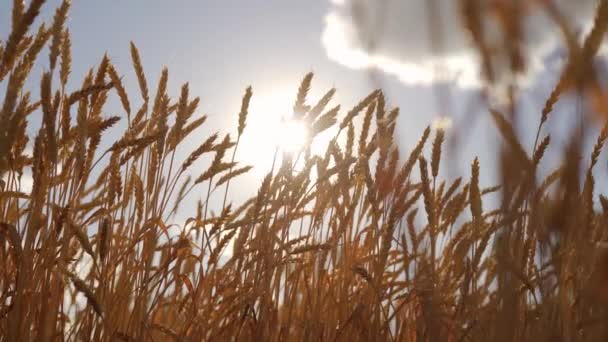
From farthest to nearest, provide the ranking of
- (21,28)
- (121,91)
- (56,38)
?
(121,91) < (56,38) < (21,28)

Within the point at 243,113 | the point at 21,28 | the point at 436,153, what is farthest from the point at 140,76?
the point at 436,153

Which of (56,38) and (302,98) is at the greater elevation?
(302,98)

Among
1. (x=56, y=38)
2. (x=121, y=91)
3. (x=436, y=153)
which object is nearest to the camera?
(x=56, y=38)

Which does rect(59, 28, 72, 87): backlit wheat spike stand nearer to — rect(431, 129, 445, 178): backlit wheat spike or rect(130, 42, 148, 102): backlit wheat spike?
rect(130, 42, 148, 102): backlit wheat spike

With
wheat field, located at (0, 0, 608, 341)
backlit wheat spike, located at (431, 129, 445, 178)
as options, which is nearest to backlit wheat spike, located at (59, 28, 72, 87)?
wheat field, located at (0, 0, 608, 341)

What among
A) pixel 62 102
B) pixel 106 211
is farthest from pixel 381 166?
pixel 62 102

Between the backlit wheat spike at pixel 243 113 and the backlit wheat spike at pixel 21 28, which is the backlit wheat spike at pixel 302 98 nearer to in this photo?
the backlit wheat spike at pixel 243 113

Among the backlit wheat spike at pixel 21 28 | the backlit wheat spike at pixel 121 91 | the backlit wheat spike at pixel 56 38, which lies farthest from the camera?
the backlit wheat spike at pixel 121 91

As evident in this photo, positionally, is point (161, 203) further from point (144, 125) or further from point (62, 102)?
point (62, 102)

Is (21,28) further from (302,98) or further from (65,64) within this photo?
(302,98)

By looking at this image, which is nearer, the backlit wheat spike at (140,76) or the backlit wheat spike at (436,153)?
the backlit wheat spike at (436,153)

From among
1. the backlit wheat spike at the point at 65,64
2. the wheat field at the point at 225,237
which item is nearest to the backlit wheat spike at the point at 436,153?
the wheat field at the point at 225,237

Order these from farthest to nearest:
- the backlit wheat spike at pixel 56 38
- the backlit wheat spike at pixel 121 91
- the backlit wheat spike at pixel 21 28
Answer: the backlit wheat spike at pixel 121 91 → the backlit wheat spike at pixel 56 38 → the backlit wheat spike at pixel 21 28

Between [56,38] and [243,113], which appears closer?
[56,38]
